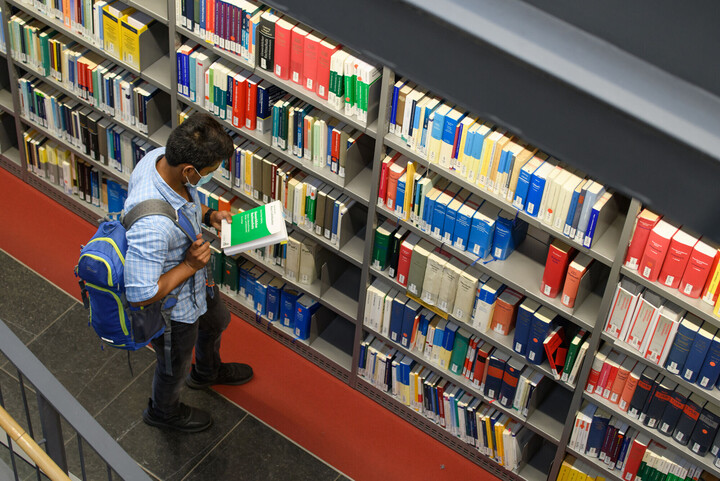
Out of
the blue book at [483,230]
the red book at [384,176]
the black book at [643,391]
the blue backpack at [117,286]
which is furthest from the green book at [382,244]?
the black book at [643,391]

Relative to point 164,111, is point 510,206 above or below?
above

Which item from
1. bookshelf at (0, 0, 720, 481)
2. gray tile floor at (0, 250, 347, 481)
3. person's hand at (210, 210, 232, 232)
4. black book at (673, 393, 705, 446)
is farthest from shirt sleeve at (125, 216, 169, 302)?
black book at (673, 393, 705, 446)

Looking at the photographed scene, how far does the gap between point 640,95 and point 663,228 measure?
296 centimetres

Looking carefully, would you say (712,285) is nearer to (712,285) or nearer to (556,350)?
(712,285)

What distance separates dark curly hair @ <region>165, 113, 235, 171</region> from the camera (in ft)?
10.1

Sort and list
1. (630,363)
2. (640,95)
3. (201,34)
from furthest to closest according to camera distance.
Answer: (201,34) < (630,363) < (640,95)

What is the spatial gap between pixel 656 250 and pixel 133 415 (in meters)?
2.59

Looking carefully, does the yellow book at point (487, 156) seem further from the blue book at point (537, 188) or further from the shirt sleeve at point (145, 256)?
the shirt sleeve at point (145, 256)

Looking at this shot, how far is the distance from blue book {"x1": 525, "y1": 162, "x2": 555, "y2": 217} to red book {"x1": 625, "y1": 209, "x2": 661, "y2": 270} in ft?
1.21

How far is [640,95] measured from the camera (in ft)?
1.08

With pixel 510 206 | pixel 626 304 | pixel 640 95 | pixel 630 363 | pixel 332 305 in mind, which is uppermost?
pixel 640 95

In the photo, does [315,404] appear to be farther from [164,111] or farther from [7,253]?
[7,253]

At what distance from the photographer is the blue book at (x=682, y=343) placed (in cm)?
326

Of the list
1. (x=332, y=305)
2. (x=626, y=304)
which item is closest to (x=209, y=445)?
(x=332, y=305)
